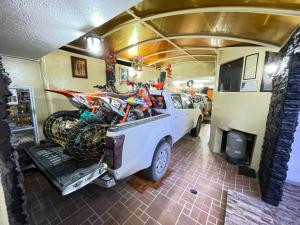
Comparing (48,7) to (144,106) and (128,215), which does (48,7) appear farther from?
(128,215)

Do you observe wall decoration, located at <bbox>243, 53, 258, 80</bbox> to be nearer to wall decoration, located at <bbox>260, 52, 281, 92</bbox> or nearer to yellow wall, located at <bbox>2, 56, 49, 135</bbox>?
wall decoration, located at <bbox>260, 52, 281, 92</bbox>

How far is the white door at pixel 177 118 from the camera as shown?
3.46 metres

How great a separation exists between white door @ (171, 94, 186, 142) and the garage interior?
0.82 m

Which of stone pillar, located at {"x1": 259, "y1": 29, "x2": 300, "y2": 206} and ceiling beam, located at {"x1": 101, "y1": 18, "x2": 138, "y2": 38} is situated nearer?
stone pillar, located at {"x1": 259, "y1": 29, "x2": 300, "y2": 206}

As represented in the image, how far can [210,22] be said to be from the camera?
317 centimetres

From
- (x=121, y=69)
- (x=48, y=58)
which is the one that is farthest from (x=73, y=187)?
(x=121, y=69)

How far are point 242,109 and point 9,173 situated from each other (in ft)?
13.6

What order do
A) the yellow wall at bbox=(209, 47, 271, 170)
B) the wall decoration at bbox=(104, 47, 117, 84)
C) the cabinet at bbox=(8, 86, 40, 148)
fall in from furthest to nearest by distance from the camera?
the wall decoration at bbox=(104, 47, 117, 84) → the cabinet at bbox=(8, 86, 40, 148) → the yellow wall at bbox=(209, 47, 271, 170)

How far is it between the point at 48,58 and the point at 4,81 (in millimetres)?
4736

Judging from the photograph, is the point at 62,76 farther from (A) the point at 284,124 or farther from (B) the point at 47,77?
(A) the point at 284,124

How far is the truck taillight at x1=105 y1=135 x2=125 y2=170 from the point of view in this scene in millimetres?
1733

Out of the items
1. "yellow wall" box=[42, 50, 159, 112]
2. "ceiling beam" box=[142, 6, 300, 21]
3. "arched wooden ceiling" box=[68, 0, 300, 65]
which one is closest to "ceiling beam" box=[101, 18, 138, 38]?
→ "arched wooden ceiling" box=[68, 0, 300, 65]

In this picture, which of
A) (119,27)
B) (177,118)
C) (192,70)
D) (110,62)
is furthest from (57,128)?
(192,70)

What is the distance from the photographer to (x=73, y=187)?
5.19ft
